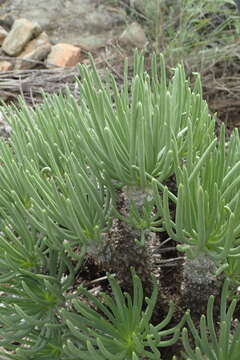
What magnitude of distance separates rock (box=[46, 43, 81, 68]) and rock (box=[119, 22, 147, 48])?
214mm

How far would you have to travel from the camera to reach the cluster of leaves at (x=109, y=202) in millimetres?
509

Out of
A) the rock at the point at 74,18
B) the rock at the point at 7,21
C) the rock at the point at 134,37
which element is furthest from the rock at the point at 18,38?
the rock at the point at 134,37

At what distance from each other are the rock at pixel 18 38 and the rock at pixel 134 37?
0.47m

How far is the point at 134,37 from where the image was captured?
7.44ft

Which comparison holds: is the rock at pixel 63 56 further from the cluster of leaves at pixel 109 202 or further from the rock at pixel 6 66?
the cluster of leaves at pixel 109 202

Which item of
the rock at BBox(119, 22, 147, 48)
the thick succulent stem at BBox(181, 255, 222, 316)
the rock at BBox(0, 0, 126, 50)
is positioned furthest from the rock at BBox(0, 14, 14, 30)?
the thick succulent stem at BBox(181, 255, 222, 316)

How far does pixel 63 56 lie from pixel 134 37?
1.09 feet

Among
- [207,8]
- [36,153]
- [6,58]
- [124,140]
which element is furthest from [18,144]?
[6,58]

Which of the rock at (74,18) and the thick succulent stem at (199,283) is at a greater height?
the thick succulent stem at (199,283)

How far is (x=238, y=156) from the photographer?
0.60 m

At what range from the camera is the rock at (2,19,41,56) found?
2.43 meters

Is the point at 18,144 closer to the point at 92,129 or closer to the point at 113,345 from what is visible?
the point at 92,129

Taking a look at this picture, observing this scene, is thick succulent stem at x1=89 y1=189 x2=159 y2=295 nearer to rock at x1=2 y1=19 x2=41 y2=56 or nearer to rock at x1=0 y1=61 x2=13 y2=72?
rock at x1=0 y1=61 x2=13 y2=72

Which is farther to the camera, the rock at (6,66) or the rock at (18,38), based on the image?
the rock at (18,38)
